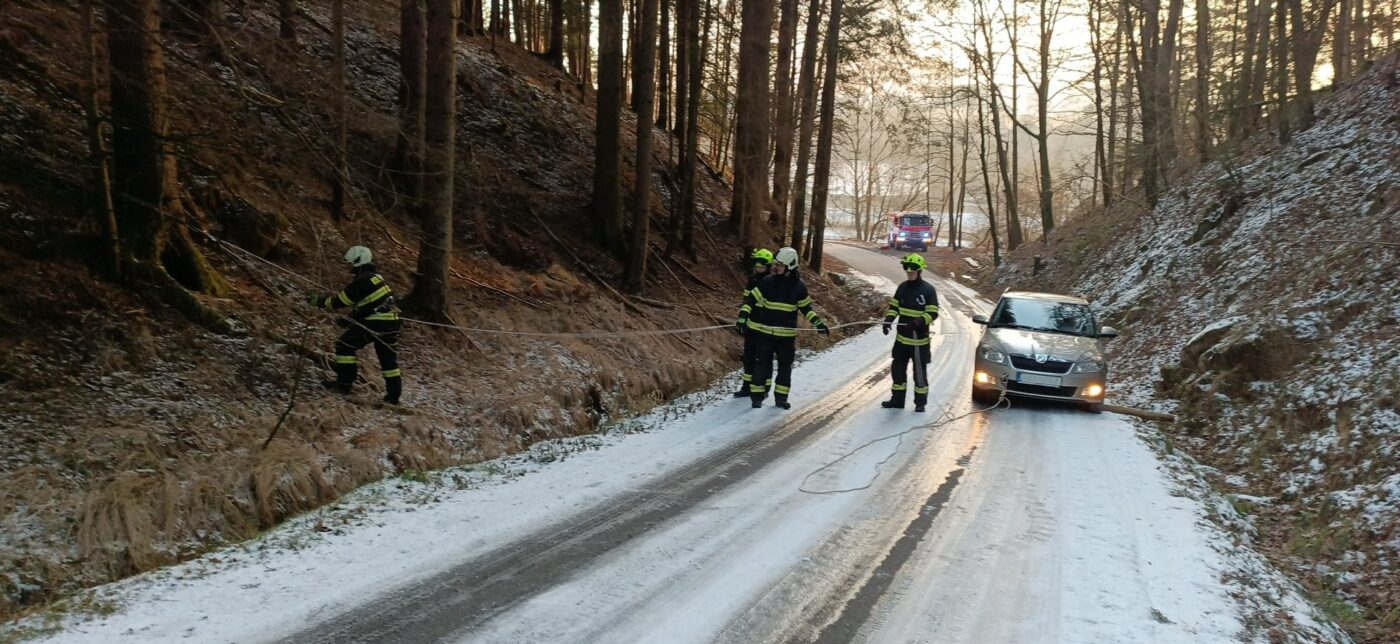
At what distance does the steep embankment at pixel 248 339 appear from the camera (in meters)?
5.11

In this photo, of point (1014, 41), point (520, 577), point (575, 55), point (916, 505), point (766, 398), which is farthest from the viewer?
point (1014, 41)

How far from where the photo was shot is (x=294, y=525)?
531 centimetres

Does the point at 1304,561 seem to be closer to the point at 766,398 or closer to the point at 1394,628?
the point at 1394,628

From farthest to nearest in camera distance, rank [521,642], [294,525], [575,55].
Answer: [575,55] < [294,525] < [521,642]

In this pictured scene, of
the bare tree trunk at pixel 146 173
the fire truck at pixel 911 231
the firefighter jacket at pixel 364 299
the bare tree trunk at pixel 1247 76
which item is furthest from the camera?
the fire truck at pixel 911 231

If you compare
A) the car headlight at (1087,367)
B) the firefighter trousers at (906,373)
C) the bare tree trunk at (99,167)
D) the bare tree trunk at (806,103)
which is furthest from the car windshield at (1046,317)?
the bare tree trunk at (806,103)

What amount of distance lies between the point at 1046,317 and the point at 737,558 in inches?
317

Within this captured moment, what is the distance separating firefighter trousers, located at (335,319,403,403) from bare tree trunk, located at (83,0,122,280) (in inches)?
78.4

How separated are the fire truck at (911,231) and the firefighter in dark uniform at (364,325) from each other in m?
48.6

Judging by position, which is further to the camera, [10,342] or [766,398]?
[766,398]

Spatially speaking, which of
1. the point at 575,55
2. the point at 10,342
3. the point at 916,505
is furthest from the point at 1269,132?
the point at 10,342

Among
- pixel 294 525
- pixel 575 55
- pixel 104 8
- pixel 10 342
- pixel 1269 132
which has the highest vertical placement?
pixel 575 55

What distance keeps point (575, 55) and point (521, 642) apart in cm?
2630

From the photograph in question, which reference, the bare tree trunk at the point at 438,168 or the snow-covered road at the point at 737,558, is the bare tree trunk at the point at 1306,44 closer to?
the snow-covered road at the point at 737,558
